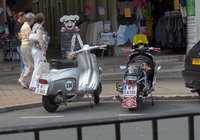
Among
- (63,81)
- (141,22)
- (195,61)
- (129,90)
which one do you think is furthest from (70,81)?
(141,22)

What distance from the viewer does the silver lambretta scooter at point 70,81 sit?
30.5 ft

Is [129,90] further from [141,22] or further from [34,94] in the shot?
[141,22]

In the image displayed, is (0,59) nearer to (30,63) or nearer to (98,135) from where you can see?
(30,63)

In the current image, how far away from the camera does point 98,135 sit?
697 centimetres

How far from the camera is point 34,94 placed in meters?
11.5

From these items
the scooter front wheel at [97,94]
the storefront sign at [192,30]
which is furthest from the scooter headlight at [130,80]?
the storefront sign at [192,30]

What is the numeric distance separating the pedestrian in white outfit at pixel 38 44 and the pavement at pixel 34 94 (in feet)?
1.25

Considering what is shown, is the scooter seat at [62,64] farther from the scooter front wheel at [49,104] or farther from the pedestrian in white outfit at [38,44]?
the pedestrian in white outfit at [38,44]

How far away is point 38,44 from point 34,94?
1.18 metres

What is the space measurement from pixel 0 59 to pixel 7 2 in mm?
2866

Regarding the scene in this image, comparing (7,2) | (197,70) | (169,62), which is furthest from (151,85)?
(7,2)

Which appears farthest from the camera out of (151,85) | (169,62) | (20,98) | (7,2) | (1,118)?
(7,2)

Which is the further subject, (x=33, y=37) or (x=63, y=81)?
(x=33, y=37)

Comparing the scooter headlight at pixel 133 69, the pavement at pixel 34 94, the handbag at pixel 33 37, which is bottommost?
the pavement at pixel 34 94
